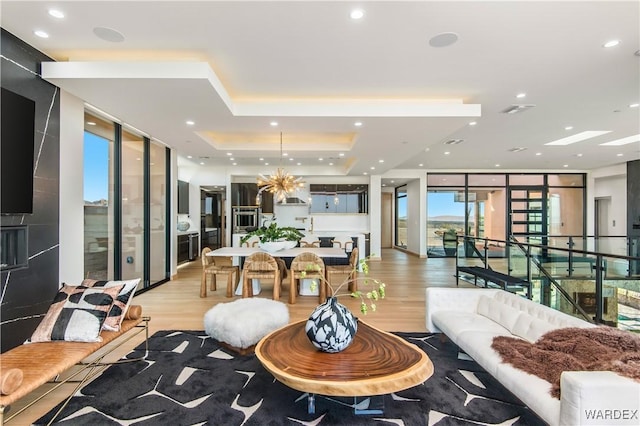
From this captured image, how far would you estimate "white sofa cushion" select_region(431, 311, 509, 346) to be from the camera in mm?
2877

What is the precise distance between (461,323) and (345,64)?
2904 mm

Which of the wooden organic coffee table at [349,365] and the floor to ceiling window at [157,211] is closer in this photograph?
the wooden organic coffee table at [349,365]

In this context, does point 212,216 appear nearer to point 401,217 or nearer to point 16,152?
point 401,217

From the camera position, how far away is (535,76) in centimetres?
363

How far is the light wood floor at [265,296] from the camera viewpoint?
11.3ft

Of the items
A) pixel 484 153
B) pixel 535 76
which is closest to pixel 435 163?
pixel 484 153

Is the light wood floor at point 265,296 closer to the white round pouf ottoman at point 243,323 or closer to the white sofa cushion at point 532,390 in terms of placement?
the white round pouf ottoman at point 243,323

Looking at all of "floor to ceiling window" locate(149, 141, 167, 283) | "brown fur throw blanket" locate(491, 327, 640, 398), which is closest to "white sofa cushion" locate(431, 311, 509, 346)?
"brown fur throw blanket" locate(491, 327, 640, 398)

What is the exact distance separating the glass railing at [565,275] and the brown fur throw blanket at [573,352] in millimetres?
2000

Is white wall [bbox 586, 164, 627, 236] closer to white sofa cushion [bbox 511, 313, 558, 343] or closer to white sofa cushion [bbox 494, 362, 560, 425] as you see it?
white sofa cushion [bbox 511, 313, 558, 343]

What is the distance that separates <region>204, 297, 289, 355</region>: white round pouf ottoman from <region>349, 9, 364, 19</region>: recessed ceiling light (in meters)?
2.84

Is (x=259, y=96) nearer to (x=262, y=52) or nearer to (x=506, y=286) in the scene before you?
(x=262, y=52)

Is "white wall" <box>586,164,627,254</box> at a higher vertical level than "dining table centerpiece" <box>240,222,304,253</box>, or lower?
higher

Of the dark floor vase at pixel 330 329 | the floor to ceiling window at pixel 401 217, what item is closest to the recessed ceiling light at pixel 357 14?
the dark floor vase at pixel 330 329
